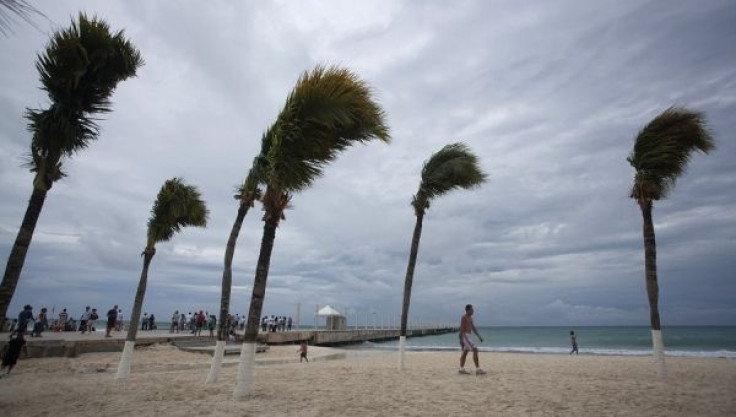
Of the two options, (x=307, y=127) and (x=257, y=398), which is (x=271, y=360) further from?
(x=307, y=127)

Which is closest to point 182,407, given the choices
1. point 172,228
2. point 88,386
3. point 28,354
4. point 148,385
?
point 148,385

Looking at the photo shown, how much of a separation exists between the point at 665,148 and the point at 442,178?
6.75m

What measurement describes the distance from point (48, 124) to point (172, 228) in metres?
6.66

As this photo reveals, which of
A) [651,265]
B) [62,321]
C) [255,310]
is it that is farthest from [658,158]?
[62,321]

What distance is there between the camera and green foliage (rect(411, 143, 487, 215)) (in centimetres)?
1537

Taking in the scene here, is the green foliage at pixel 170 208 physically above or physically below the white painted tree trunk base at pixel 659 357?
above

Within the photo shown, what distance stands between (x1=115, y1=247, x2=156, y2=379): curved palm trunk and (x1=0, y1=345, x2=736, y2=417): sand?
1.51 feet

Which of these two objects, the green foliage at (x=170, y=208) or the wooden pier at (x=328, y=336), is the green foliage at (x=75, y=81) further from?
the wooden pier at (x=328, y=336)

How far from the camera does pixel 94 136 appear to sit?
806cm

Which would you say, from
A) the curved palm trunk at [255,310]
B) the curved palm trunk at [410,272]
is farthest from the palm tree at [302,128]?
the curved palm trunk at [410,272]

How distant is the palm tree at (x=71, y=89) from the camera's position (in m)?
7.41

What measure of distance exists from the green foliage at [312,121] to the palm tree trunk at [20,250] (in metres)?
3.84

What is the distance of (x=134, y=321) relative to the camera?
39.2 feet

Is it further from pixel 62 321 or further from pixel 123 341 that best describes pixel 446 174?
pixel 62 321
